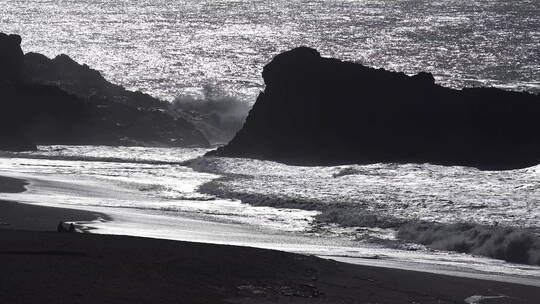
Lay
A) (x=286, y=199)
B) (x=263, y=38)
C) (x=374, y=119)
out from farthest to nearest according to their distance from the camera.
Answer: (x=263, y=38) < (x=374, y=119) < (x=286, y=199)

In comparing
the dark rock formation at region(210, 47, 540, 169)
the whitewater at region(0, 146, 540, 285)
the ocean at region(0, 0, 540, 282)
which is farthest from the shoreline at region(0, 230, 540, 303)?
the dark rock formation at region(210, 47, 540, 169)

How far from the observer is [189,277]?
16078mm

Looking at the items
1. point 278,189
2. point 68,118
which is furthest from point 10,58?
point 278,189

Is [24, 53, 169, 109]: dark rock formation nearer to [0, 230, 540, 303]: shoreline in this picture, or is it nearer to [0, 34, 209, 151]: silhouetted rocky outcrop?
[0, 34, 209, 151]: silhouetted rocky outcrop

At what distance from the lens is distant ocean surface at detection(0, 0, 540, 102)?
83625 millimetres

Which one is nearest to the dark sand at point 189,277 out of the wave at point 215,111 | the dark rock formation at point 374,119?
the dark rock formation at point 374,119

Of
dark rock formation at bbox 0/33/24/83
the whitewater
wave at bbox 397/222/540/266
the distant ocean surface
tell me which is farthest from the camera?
the distant ocean surface

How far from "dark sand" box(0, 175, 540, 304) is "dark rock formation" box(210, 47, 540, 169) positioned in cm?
1857

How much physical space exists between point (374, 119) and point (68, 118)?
15076mm

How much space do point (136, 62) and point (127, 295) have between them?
8333 cm

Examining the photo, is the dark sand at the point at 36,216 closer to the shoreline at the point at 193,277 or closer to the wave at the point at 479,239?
the shoreline at the point at 193,277

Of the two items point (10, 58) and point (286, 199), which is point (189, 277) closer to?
point (286, 199)

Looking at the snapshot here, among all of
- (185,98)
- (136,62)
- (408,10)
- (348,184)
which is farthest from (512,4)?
(348,184)

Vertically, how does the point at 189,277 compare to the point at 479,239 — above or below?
below
